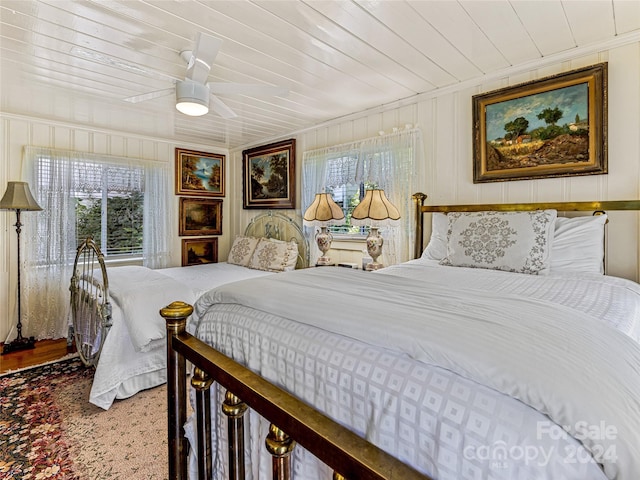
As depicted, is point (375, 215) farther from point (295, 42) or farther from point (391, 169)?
point (295, 42)

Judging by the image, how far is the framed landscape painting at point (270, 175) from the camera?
4152 millimetres

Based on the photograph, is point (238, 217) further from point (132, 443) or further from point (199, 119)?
point (132, 443)

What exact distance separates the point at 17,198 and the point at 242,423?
3.40 meters

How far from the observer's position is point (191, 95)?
6.60 feet

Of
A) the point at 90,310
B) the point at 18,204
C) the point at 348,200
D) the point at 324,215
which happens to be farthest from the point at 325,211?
the point at 18,204

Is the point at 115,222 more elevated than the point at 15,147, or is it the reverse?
the point at 15,147

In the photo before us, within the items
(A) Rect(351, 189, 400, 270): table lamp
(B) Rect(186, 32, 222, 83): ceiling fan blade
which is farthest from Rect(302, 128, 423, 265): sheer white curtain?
(B) Rect(186, 32, 222, 83): ceiling fan blade

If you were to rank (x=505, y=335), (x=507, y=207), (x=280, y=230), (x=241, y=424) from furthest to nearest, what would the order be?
(x=280, y=230), (x=507, y=207), (x=241, y=424), (x=505, y=335)

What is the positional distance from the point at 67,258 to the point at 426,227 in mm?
3770

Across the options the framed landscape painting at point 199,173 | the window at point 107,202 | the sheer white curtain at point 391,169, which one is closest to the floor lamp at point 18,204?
the window at point 107,202

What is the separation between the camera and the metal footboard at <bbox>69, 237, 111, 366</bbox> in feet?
7.44

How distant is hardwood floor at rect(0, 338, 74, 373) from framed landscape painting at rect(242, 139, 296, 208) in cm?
266

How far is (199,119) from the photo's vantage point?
355 cm

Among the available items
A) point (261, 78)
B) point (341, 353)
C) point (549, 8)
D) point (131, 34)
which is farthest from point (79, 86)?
point (549, 8)
